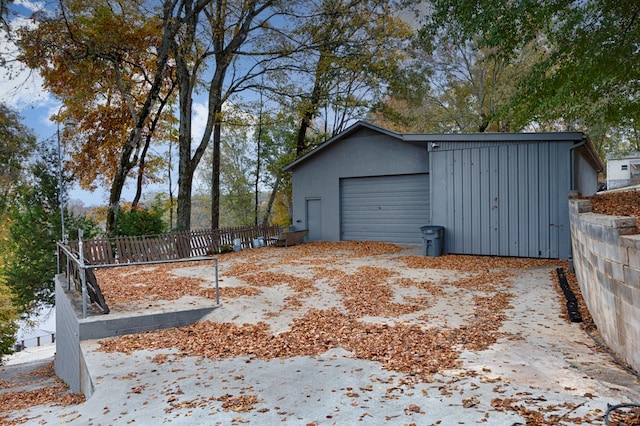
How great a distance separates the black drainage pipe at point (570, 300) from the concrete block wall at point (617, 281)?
1.70ft

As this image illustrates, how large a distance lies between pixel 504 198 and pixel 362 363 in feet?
27.3

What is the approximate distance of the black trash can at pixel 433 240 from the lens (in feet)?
37.3

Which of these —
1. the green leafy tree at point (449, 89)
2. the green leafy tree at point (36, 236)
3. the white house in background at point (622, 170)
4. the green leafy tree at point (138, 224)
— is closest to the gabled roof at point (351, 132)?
the green leafy tree at point (138, 224)

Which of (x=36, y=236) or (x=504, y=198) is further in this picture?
(x=36, y=236)

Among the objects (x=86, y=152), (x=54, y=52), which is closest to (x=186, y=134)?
(x=54, y=52)

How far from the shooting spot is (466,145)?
11312 mm

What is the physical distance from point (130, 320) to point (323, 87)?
18.0 metres

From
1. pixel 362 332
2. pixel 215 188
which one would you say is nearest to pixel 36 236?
pixel 215 188

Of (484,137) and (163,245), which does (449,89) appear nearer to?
(484,137)

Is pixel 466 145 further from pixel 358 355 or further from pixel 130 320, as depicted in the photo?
pixel 130 320

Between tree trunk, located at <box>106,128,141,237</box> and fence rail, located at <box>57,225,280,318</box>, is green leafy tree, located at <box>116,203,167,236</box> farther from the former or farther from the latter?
tree trunk, located at <box>106,128,141,237</box>

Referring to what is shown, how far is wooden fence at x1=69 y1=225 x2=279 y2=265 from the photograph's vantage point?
11453 millimetres

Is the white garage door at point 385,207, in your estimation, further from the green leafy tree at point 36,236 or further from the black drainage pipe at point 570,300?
the green leafy tree at point 36,236

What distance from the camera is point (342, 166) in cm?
1524
